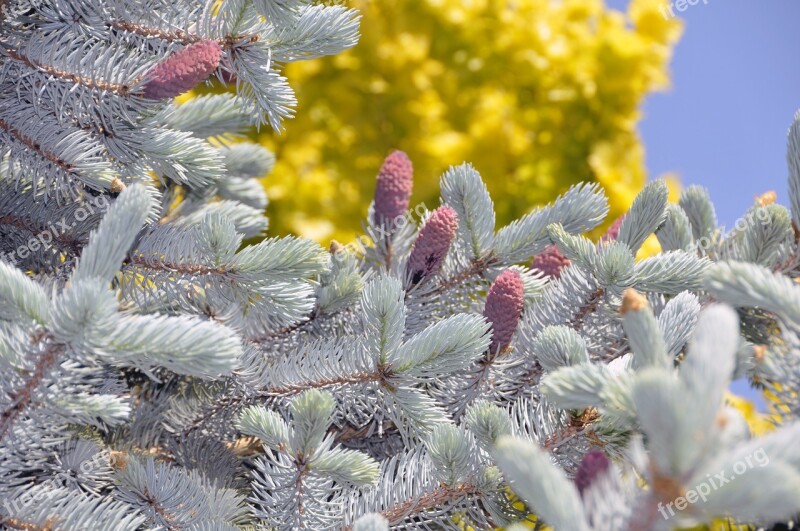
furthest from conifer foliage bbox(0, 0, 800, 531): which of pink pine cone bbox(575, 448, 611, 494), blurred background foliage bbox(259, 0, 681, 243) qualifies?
blurred background foliage bbox(259, 0, 681, 243)

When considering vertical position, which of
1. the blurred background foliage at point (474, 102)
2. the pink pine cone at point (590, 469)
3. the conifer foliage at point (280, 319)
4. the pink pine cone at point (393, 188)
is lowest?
the pink pine cone at point (590, 469)

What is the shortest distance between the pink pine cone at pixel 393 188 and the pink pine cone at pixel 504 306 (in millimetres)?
239

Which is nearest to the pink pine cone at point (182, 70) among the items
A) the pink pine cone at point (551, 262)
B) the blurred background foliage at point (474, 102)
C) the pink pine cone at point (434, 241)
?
the pink pine cone at point (434, 241)

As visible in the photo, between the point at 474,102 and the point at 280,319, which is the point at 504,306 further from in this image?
the point at 474,102

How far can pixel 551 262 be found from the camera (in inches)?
37.7

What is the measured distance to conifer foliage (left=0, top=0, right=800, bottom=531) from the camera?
52cm

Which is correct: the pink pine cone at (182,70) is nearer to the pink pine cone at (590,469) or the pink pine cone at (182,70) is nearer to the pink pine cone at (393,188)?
the pink pine cone at (393,188)

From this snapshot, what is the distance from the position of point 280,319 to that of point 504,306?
9.6 inches

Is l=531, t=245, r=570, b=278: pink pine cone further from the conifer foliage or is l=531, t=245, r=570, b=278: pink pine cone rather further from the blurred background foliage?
the blurred background foliage

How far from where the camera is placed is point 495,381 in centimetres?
82

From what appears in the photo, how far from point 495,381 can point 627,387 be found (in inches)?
14.1

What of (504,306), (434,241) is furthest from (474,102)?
(504,306)

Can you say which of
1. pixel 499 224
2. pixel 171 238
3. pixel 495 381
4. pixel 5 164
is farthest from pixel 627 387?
pixel 499 224

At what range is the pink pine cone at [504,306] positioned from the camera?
774 mm
